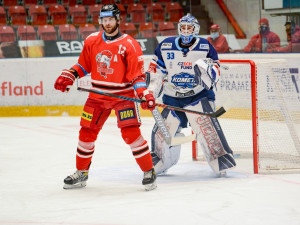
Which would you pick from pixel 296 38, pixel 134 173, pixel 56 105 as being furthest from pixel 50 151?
pixel 296 38

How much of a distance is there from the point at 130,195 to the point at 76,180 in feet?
1.36

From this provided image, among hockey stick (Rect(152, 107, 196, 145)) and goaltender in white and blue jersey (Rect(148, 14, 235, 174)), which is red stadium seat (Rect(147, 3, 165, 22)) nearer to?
goaltender in white and blue jersey (Rect(148, 14, 235, 174))

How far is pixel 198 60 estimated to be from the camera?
3.94 meters

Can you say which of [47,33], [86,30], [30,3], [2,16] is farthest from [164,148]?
[30,3]

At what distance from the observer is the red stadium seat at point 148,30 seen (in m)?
8.20

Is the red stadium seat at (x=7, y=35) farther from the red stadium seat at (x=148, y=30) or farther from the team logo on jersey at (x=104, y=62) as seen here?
the team logo on jersey at (x=104, y=62)

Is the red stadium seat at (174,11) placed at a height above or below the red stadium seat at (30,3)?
below

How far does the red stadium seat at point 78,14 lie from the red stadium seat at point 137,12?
69 centimetres

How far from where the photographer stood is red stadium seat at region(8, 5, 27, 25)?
8664 mm

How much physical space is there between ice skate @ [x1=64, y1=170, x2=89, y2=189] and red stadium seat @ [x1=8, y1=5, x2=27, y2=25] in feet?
17.2

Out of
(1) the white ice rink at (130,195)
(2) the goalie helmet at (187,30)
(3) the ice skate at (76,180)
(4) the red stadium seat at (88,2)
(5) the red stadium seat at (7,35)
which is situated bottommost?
(1) the white ice rink at (130,195)

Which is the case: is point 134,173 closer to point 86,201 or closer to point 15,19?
point 86,201

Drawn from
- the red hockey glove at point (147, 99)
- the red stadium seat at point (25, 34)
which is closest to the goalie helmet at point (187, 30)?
the red hockey glove at point (147, 99)

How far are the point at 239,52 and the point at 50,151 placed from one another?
10.8 ft
